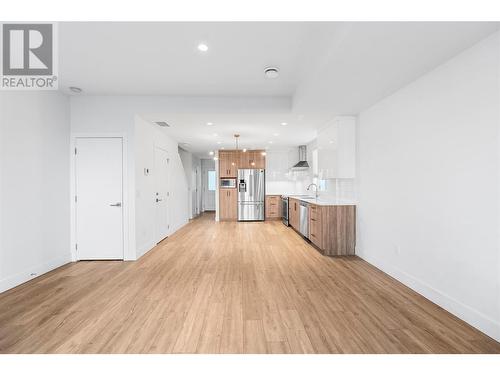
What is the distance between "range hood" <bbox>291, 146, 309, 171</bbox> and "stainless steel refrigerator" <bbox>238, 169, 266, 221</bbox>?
1.43m

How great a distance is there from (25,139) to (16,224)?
3.65 feet

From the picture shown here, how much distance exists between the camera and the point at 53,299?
2.55 meters

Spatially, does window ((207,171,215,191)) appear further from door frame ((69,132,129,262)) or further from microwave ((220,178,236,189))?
door frame ((69,132,129,262))

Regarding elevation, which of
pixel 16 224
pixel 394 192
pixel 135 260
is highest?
pixel 394 192

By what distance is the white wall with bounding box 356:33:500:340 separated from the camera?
1.91 metres

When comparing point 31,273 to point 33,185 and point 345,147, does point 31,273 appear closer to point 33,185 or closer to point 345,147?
→ point 33,185

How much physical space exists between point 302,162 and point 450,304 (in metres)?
5.52

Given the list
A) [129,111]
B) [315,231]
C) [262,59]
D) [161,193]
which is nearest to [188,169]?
[161,193]

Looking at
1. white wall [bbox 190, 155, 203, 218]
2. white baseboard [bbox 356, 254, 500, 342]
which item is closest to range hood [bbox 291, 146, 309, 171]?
white wall [bbox 190, 155, 203, 218]

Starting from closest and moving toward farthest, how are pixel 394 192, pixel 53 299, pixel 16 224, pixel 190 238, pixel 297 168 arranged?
1. pixel 53 299
2. pixel 16 224
3. pixel 394 192
4. pixel 190 238
5. pixel 297 168

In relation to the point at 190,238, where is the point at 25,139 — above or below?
above

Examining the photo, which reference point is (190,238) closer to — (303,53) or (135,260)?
(135,260)

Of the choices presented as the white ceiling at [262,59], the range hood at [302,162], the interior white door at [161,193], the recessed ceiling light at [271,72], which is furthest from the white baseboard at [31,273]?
the range hood at [302,162]
